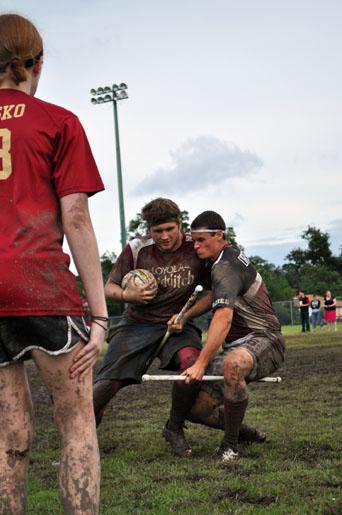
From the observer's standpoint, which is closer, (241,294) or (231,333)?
(241,294)

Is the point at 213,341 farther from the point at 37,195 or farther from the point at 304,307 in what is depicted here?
the point at 304,307

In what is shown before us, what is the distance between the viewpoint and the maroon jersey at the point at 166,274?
21.9ft

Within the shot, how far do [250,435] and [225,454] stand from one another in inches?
23.1

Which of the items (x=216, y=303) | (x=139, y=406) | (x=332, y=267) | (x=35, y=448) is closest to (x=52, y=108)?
(x=216, y=303)

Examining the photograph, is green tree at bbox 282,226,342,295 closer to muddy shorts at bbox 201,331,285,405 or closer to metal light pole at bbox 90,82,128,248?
metal light pole at bbox 90,82,128,248

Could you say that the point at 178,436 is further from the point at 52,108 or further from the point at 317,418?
the point at 52,108

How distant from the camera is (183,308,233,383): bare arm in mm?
5918

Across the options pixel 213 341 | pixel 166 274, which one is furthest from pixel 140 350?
pixel 213 341

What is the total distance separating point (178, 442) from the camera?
6.34 m

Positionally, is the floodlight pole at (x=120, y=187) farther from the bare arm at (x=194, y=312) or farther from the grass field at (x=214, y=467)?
the bare arm at (x=194, y=312)

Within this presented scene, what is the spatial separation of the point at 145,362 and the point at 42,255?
378 centimetres

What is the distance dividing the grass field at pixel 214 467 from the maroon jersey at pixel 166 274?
1144 mm

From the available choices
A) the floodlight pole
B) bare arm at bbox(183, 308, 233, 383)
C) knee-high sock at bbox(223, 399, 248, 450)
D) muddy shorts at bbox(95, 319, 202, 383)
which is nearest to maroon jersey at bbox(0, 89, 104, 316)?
bare arm at bbox(183, 308, 233, 383)

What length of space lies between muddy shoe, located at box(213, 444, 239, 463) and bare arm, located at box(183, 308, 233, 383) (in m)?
0.57
